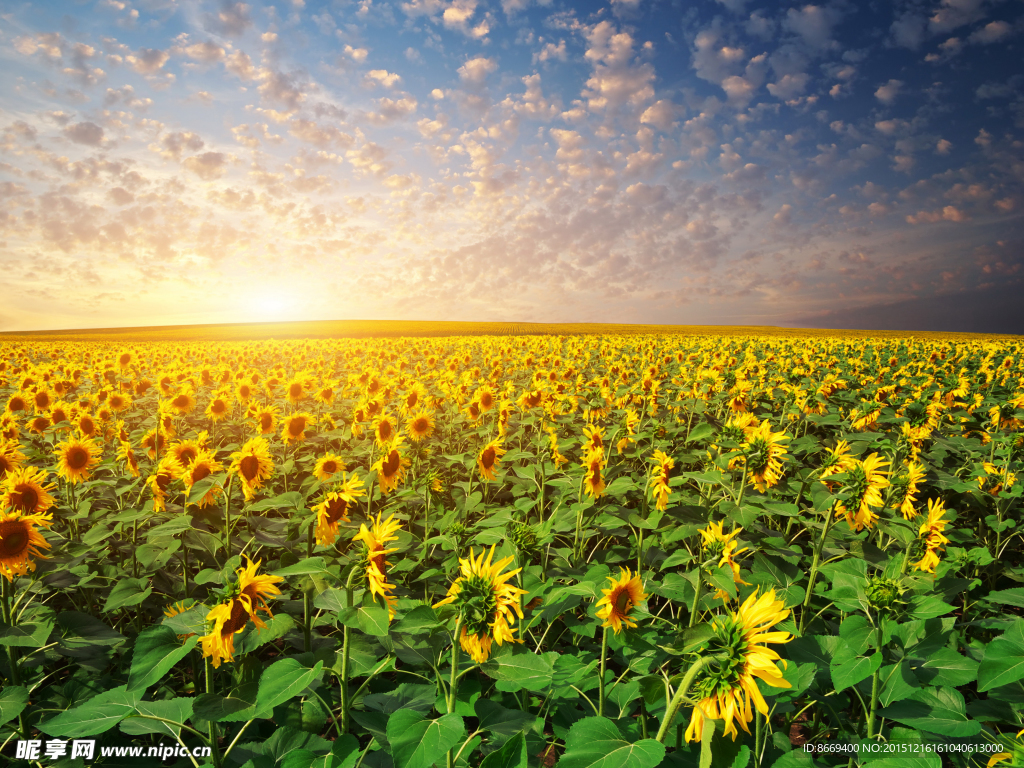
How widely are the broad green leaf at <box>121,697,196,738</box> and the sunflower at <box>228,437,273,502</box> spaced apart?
5.92 feet

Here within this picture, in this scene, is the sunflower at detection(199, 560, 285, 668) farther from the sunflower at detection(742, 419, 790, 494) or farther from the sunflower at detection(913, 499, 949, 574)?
the sunflower at detection(913, 499, 949, 574)

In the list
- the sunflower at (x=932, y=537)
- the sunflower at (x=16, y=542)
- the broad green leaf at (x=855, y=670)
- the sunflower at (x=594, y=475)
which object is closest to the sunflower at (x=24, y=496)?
the sunflower at (x=16, y=542)

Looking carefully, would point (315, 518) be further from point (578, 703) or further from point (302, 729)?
point (578, 703)

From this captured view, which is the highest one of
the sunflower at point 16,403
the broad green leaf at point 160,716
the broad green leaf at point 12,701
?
the sunflower at point 16,403

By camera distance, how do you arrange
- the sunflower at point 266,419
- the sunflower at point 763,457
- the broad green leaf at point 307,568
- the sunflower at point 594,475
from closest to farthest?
the broad green leaf at point 307,568 → the sunflower at point 763,457 → the sunflower at point 594,475 → the sunflower at point 266,419

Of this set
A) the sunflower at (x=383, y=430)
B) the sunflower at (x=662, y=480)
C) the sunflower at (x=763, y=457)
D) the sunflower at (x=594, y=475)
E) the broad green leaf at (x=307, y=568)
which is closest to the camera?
the broad green leaf at (x=307, y=568)

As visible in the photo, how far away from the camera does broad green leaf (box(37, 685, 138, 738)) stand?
1886 mm

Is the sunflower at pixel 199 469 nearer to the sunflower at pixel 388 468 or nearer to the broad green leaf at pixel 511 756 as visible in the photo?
the sunflower at pixel 388 468

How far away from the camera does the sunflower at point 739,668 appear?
143 centimetres

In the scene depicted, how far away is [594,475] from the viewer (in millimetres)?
3844

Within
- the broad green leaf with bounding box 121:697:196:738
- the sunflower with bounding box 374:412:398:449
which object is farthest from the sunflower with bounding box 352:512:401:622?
the sunflower with bounding box 374:412:398:449

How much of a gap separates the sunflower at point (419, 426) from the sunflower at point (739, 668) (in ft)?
15.4

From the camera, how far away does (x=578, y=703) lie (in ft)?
8.58

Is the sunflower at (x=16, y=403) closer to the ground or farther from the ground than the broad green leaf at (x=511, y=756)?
farther from the ground
